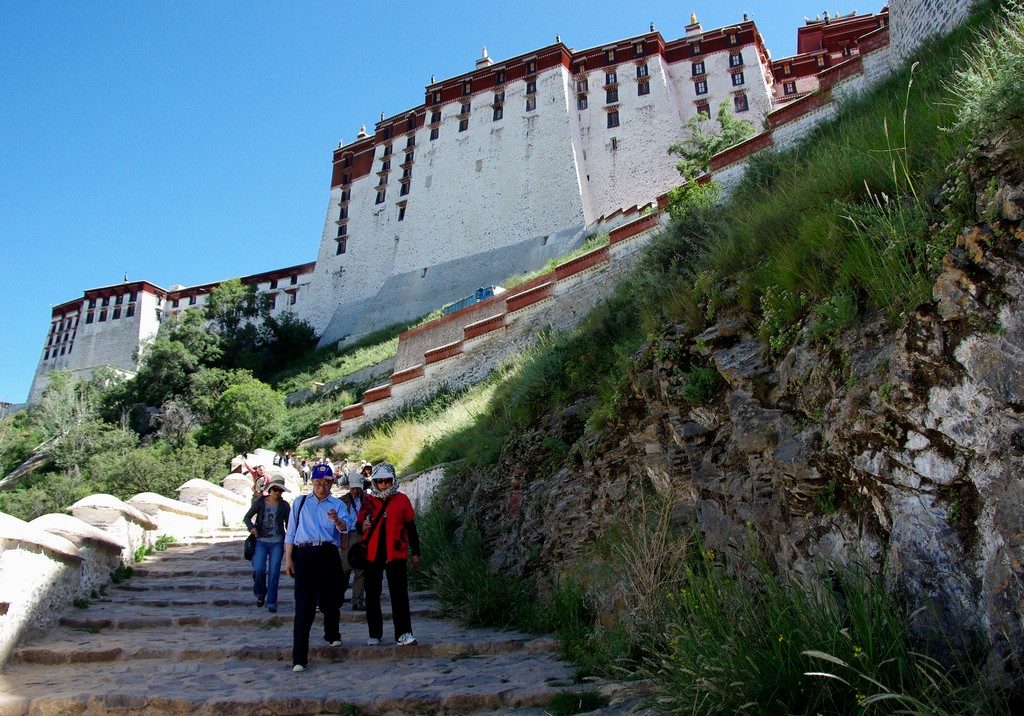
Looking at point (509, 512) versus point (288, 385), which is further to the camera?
point (288, 385)

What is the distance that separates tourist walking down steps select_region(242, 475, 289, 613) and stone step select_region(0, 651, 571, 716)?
6.09ft

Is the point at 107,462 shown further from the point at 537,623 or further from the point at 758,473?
the point at 758,473

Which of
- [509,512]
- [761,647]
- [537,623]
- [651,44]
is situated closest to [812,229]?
[761,647]

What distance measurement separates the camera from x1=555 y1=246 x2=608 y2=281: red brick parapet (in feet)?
60.5

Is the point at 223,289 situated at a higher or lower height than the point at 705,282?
higher

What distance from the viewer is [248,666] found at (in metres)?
5.74

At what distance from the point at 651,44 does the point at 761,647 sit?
48761 millimetres

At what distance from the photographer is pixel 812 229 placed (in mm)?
4832

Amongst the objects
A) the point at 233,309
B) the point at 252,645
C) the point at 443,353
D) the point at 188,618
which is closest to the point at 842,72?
the point at 443,353

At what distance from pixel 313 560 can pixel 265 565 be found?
2.54m

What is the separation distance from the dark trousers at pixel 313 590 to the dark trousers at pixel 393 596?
0.97ft

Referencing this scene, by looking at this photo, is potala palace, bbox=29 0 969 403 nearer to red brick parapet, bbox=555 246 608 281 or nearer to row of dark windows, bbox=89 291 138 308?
red brick parapet, bbox=555 246 608 281

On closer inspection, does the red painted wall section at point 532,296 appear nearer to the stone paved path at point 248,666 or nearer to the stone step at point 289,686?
the stone paved path at point 248,666

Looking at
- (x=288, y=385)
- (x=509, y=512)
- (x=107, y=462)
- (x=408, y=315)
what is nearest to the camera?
(x=509, y=512)
